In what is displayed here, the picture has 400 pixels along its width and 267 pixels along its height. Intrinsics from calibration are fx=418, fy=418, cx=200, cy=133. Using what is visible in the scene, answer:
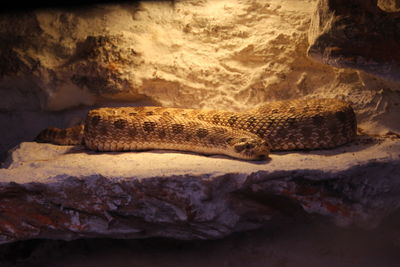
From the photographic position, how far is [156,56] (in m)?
6.22

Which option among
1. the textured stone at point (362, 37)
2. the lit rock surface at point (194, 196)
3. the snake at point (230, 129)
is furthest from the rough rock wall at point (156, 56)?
the lit rock surface at point (194, 196)

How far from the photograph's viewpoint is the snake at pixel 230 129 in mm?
4598

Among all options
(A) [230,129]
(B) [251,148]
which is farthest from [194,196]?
(A) [230,129]

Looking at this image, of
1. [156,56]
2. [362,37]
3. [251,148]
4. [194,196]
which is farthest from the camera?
[156,56]

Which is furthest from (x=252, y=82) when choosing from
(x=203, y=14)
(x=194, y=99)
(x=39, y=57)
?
(x=39, y=57)

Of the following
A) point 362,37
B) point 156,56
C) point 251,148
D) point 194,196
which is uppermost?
point 362,37

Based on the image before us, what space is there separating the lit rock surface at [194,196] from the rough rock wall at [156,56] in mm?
2113

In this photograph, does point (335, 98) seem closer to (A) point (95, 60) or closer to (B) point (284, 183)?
(B) point (284, 183)

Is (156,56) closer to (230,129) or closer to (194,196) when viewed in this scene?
(230,129)

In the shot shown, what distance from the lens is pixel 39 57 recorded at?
6.16 m

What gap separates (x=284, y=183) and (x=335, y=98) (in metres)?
2.35

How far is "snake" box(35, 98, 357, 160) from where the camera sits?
4598 millimetres

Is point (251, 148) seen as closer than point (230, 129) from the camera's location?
Yes

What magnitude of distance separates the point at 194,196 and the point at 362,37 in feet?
8.78
